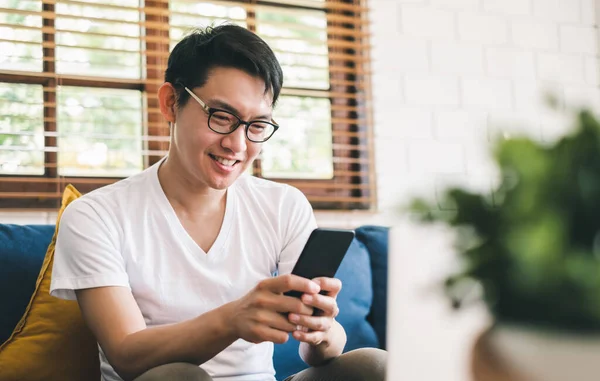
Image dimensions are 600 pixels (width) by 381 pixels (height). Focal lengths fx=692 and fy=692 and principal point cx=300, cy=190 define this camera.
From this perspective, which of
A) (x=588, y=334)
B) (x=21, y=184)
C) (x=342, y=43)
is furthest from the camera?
(x=342, y=43)

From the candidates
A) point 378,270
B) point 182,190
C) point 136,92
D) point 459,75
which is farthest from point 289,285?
point 459,75

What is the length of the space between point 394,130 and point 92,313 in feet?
5.20

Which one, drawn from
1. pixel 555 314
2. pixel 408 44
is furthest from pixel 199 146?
pixel 408 44

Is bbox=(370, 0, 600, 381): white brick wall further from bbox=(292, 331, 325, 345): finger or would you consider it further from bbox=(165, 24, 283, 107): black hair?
bbox=(292, 331, 325, 345): finger

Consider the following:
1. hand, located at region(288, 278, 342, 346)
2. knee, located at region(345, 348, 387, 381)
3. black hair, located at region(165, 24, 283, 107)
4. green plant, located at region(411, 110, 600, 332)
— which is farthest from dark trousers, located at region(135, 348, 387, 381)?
green plant, located at region(411, 110, 600, 332)

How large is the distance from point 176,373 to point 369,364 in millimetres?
390

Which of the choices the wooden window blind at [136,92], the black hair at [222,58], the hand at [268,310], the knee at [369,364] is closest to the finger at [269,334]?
the hand at [268,310]

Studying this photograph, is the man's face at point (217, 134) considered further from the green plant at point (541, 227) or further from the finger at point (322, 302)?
the green plant at point (541, 227)

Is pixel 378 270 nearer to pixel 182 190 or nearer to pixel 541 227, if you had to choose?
pixel 182 190

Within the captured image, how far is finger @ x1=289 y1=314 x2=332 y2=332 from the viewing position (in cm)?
119

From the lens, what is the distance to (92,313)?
1347 millimetres

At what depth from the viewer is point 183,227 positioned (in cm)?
154

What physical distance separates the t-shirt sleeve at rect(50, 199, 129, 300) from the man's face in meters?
0.23

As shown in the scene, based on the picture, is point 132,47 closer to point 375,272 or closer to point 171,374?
point 375,272
